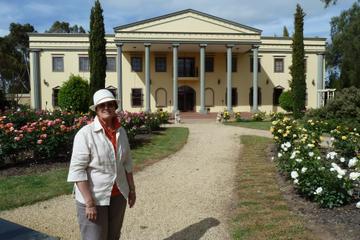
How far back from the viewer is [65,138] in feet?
29.6

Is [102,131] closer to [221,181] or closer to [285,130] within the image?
[221,181]

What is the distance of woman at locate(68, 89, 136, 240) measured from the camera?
3.04m

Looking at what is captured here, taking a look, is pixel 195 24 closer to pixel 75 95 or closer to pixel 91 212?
pixel 75 95

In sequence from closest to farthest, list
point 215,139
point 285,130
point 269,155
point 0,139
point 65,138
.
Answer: point 0,139
point 65,138
point 285,130
point 269,155
point 215,139

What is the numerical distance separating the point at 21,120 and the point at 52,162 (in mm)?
2624

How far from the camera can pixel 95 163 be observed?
3102 mm

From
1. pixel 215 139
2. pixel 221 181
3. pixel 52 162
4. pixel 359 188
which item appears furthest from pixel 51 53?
pixel 359 188

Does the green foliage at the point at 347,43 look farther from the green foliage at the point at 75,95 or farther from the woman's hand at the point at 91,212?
the woman's hand at the point at 91,212

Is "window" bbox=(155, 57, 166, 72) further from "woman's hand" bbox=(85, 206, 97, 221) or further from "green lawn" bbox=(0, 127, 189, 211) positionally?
"woman's hand" bbox=(85, 206, 97, 221)

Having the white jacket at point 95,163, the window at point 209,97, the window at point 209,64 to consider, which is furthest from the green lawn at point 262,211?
the window at point 209,64

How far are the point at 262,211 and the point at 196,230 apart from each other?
1.19 m

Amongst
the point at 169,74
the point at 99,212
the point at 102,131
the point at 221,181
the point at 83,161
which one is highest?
the point at 169,74

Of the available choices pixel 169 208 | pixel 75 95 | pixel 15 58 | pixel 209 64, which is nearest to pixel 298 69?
pixel 209 64

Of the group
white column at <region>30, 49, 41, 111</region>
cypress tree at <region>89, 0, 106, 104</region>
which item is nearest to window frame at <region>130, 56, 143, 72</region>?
white column at <region>30, 49, 41, 111</region>
